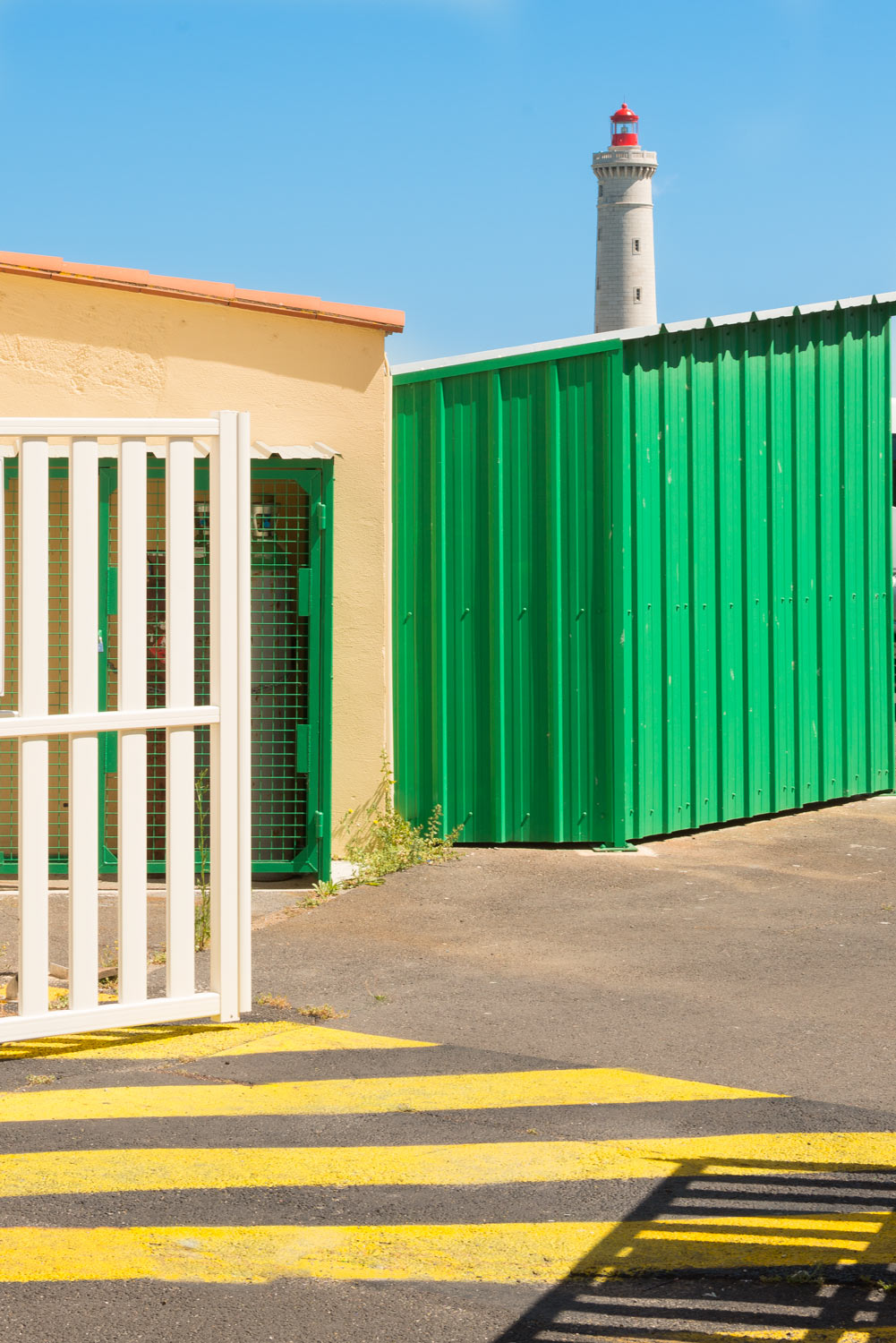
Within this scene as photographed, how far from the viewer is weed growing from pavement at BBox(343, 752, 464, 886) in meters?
9.62

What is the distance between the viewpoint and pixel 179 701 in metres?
5.82

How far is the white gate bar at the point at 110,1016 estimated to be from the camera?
18.2 feet

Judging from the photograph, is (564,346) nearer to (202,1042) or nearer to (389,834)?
(389,834)

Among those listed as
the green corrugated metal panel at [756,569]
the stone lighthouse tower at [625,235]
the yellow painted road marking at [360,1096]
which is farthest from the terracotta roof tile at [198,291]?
the stone lighthouse tower at [625,235]

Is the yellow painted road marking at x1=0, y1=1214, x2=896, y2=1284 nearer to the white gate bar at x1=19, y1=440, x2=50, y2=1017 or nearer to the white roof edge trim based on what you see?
the white gate bar at x1=19, y1=440, x2=50, y2=1017

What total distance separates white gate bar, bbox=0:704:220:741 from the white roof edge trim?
11.0 ft

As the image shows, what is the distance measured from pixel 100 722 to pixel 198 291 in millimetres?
4483

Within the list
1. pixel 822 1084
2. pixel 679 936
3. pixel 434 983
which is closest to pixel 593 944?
pixel 679 936

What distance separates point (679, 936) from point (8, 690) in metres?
4.27

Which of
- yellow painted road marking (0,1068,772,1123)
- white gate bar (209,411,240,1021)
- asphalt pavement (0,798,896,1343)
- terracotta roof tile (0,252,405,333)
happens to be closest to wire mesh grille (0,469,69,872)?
terracotta roof tile (0,252,405,333)

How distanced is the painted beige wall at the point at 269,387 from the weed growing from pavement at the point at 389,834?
0.09m

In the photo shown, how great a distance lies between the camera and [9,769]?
30.0 feet

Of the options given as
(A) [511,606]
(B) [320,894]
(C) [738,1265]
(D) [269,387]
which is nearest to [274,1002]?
(B) [320,894]

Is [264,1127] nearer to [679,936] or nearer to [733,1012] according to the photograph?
[733,1012]
